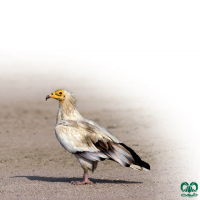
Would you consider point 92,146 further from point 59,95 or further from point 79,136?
point 59,95

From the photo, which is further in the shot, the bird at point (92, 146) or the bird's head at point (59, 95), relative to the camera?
the bird's head at point (59, 95)

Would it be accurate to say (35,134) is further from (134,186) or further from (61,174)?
(134,186)

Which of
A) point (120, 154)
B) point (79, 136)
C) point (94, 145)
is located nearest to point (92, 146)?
point (94, 145)

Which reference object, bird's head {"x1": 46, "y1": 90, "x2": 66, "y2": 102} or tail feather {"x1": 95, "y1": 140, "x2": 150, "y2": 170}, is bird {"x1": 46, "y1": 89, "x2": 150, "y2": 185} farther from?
bird's head {"x1": 46, "y1": 90, "x2": 66, "y2": 102}

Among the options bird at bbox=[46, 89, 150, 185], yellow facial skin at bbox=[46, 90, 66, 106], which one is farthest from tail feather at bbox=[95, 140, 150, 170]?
yellow facial skin at bbox=[46, 90, 66, 106]

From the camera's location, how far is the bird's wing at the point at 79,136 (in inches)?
413

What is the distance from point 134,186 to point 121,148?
0.92m

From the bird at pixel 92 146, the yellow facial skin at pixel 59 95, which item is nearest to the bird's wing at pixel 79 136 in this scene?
the bird at pixel 92 146

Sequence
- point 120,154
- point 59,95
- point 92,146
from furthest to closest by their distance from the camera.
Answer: point 59,95
point 92,146
point 120,154

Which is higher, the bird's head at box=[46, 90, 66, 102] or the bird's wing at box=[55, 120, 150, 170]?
the bird's head at box=[46, 90, 66, 102]

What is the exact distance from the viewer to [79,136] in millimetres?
10562

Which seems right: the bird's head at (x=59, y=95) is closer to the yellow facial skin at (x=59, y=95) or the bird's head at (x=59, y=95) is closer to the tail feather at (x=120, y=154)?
the yellow facial skin at (x=59, y=95)

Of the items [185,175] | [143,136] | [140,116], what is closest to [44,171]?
[185,175]

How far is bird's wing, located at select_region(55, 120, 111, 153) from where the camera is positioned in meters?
10.5
